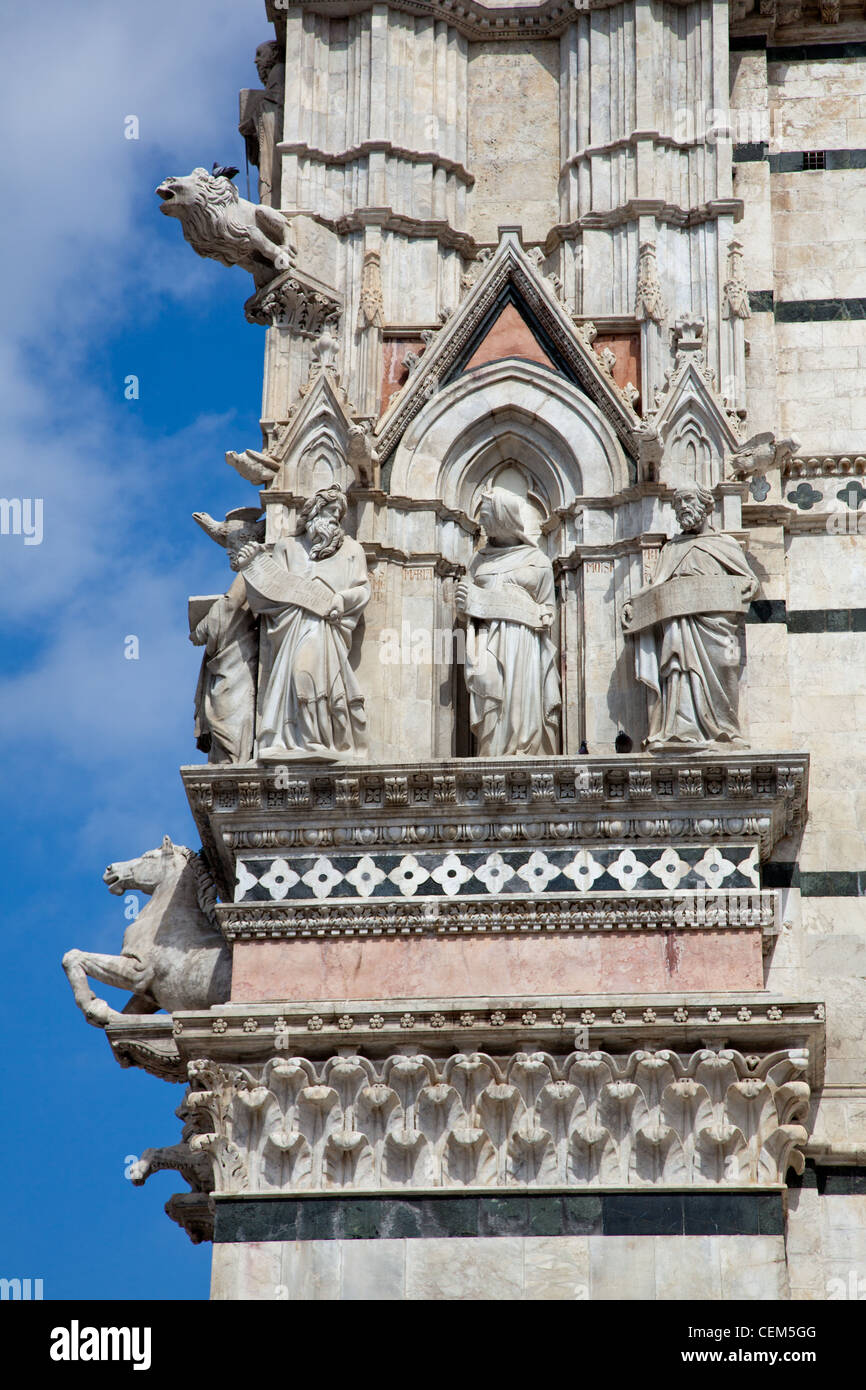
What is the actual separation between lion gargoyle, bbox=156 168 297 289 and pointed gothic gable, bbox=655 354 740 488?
2525 mm

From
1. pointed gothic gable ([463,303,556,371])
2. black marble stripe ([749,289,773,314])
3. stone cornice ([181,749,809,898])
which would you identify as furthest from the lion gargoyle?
stone cornice ([181,749,809,898])

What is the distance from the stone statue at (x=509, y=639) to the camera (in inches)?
573

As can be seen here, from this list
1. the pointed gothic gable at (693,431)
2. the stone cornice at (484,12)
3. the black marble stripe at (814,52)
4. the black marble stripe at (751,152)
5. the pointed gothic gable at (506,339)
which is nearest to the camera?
the pointed gothic gable at (693,431)

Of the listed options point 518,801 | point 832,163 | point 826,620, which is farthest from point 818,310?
point 518,801

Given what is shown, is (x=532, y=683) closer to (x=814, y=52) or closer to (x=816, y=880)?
(x=816, y=880)

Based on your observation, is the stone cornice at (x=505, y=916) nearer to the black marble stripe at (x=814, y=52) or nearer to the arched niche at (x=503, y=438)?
the arched niche at (x=503, y=438)

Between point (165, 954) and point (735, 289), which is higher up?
point (735, 289)

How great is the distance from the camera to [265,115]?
17.3m

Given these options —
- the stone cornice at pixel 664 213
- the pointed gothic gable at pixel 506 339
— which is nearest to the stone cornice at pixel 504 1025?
the pointed gothic gable at pixel 506 339

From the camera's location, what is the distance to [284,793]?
14164 millimetres

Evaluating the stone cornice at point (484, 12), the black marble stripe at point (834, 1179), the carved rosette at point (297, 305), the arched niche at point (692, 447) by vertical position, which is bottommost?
the black marble stripe at point (834, 1179)

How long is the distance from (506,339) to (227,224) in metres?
1.77

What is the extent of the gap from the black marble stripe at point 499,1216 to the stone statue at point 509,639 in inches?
96.4
